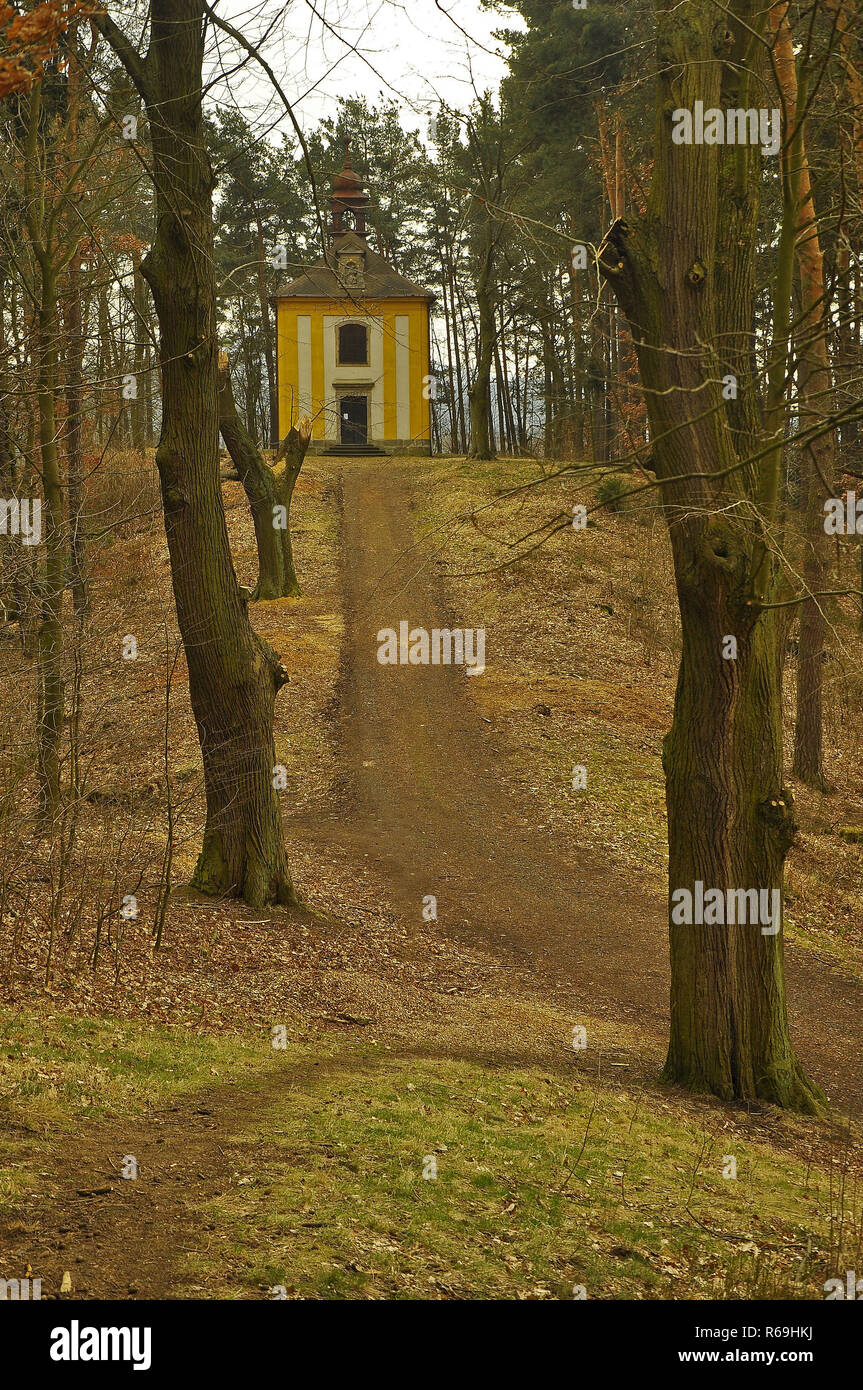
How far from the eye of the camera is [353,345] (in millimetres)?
41844

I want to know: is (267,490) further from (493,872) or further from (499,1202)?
(499,1202)

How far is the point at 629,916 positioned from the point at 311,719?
712 centimetres

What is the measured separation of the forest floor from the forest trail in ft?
0.16

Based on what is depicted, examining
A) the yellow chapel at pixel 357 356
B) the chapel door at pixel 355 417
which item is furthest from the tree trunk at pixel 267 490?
the yellow chapel at pixel 357 356

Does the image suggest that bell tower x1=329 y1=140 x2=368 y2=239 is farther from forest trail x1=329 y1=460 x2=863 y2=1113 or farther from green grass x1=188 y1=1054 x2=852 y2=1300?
green grass x1=188 y1=1054 x2=852 y2=1300

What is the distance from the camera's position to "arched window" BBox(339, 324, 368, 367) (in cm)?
4175

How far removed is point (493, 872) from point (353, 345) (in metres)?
32.4

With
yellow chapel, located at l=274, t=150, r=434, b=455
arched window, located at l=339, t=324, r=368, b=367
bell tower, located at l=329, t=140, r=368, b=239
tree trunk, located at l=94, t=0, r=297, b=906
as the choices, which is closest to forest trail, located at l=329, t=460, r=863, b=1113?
tree trunk, located at l=94, t=0, r=297, b=906

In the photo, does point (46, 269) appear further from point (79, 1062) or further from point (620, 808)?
point (620, 808)

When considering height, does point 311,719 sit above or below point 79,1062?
above

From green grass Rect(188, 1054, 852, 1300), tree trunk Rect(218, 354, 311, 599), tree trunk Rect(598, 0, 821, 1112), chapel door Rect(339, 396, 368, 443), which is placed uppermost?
chapel door Rect(339, 396, 368, 443)

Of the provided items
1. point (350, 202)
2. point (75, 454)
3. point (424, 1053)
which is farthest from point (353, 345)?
point (424, 1053)

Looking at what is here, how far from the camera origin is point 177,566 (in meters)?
9.96
